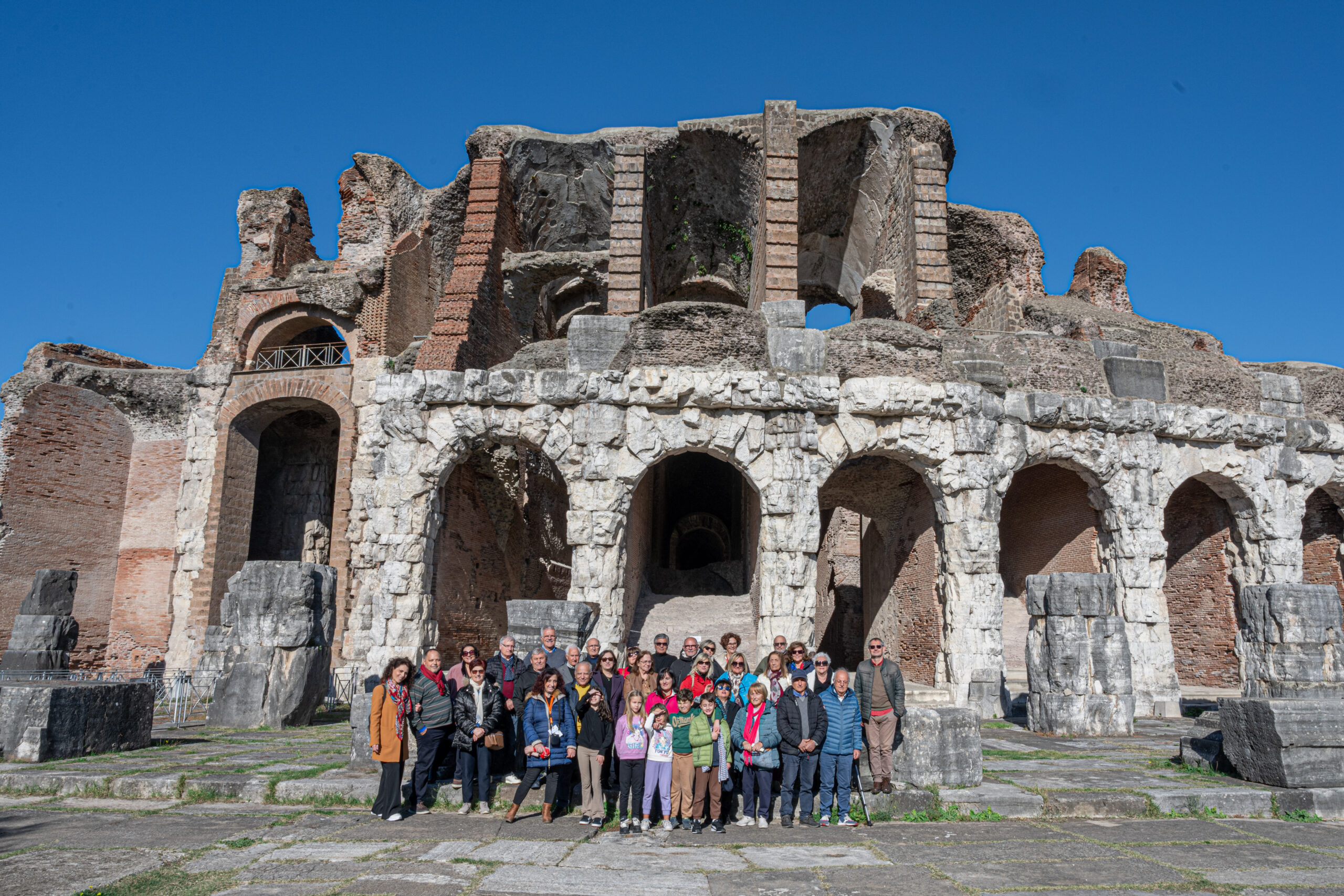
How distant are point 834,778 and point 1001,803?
3.77ft

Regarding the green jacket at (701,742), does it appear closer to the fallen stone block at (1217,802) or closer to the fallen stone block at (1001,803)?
the fallen stone block at (1001,803)

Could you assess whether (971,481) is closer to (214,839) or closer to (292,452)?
(214,839)

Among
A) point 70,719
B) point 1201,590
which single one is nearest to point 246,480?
point 70,719

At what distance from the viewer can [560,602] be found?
784 centimetres

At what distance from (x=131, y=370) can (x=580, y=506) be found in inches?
486

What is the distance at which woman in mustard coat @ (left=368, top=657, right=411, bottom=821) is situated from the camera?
18.3 ft

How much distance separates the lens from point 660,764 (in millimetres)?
5473

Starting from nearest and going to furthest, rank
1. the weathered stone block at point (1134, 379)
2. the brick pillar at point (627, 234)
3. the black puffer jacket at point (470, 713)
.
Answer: the black puffer jacket at point (470, 713)
the weathered stone block at point (1134, 379)
the brick pillar at point (627, 234)

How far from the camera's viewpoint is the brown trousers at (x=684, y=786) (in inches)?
215

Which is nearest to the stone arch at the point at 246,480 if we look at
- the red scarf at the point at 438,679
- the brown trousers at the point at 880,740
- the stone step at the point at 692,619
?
the stone step at the point at 692,619

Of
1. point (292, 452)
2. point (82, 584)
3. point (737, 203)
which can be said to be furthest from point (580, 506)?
point (82, 584)

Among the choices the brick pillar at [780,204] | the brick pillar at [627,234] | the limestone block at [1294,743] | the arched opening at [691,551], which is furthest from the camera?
the brick pillar at [627,234]

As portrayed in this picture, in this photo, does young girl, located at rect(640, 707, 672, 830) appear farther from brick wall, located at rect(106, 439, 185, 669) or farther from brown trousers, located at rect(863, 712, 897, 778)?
brick wall, located at rect(106, 439, 185, 669)

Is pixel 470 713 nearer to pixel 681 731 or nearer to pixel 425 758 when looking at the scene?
pixel 425 758
